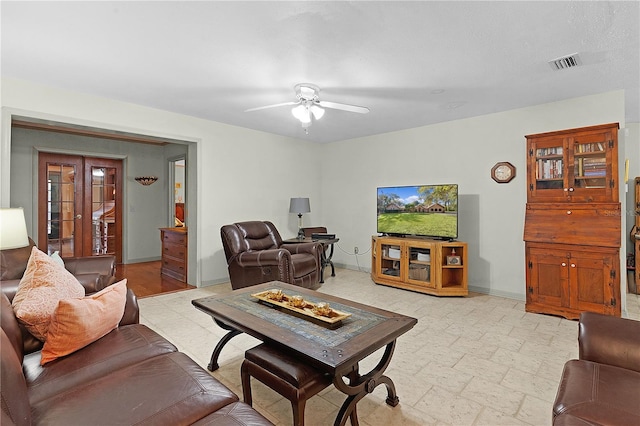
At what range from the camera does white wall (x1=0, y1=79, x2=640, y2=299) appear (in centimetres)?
356

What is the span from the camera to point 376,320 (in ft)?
6.40

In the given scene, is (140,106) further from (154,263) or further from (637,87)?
(637,87)

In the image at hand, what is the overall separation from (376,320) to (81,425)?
56.8 inches

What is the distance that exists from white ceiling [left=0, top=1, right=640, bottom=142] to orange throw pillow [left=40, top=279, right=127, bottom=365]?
1.77m

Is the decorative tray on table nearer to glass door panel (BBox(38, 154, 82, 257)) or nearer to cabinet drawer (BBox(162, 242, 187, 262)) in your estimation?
cabinet drawer (BBox(162, 242, 187, 262))

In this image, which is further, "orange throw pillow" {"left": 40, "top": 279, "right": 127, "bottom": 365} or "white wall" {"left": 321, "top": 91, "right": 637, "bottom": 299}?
"white wall" {"left": 321, "top": 91, "right": 637, "bottom": 299}

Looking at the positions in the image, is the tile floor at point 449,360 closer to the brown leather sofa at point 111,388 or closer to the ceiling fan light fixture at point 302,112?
the brown leather sofa at point 111,388

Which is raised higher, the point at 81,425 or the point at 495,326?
the point at 81,425

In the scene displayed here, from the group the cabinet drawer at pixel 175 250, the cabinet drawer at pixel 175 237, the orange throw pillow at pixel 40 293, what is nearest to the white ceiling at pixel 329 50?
the orange throw pillow at pixel 40 293

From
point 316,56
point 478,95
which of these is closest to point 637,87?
point 478,95

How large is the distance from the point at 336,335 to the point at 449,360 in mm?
1288

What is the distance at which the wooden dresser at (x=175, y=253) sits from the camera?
496cm

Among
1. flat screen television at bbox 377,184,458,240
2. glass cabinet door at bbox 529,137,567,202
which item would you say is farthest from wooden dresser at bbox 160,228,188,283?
glass cabinet door at bbox 529,137,567,202

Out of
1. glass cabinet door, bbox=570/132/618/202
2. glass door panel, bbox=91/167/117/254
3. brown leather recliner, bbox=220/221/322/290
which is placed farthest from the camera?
glass door panel, bbox=91/167/117/254
